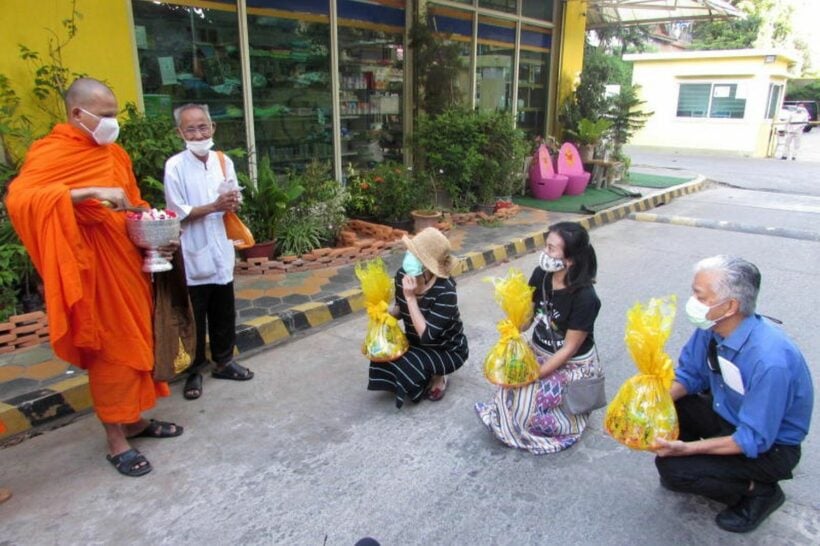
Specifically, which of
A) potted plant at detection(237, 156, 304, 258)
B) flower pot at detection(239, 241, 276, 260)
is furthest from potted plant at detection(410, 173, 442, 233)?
flower pot at detection(239, 241, 276, 260)

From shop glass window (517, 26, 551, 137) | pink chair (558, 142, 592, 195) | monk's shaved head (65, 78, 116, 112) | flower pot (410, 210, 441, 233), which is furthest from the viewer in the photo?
shop glass window (517, 26, 551, 137)

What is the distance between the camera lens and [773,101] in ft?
60.2

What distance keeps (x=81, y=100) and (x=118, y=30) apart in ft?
10.3

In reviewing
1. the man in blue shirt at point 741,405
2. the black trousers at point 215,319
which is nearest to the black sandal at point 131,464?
the black trousers at point 215,319

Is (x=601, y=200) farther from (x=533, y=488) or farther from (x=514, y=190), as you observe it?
(x=533, y=488)

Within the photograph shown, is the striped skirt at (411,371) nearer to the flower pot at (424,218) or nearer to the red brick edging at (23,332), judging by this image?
the red brick edging at (23,332)

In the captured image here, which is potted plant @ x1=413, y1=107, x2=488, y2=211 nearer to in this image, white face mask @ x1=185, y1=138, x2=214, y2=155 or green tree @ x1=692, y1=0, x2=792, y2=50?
white face mask @ x1=185, y1=138, x2=214, y2=155

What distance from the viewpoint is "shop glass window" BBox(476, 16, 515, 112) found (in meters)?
9.48

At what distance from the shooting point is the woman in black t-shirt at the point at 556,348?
275 centimetres

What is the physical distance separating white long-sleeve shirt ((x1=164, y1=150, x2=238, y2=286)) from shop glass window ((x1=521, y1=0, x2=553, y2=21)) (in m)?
8.34

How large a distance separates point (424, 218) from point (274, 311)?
2.80 meters

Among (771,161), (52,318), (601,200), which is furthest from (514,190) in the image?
(771,161)

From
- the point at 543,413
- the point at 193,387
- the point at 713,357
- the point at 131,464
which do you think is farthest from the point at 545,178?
the point at 131,464

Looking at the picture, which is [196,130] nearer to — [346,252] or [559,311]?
[559,311]
